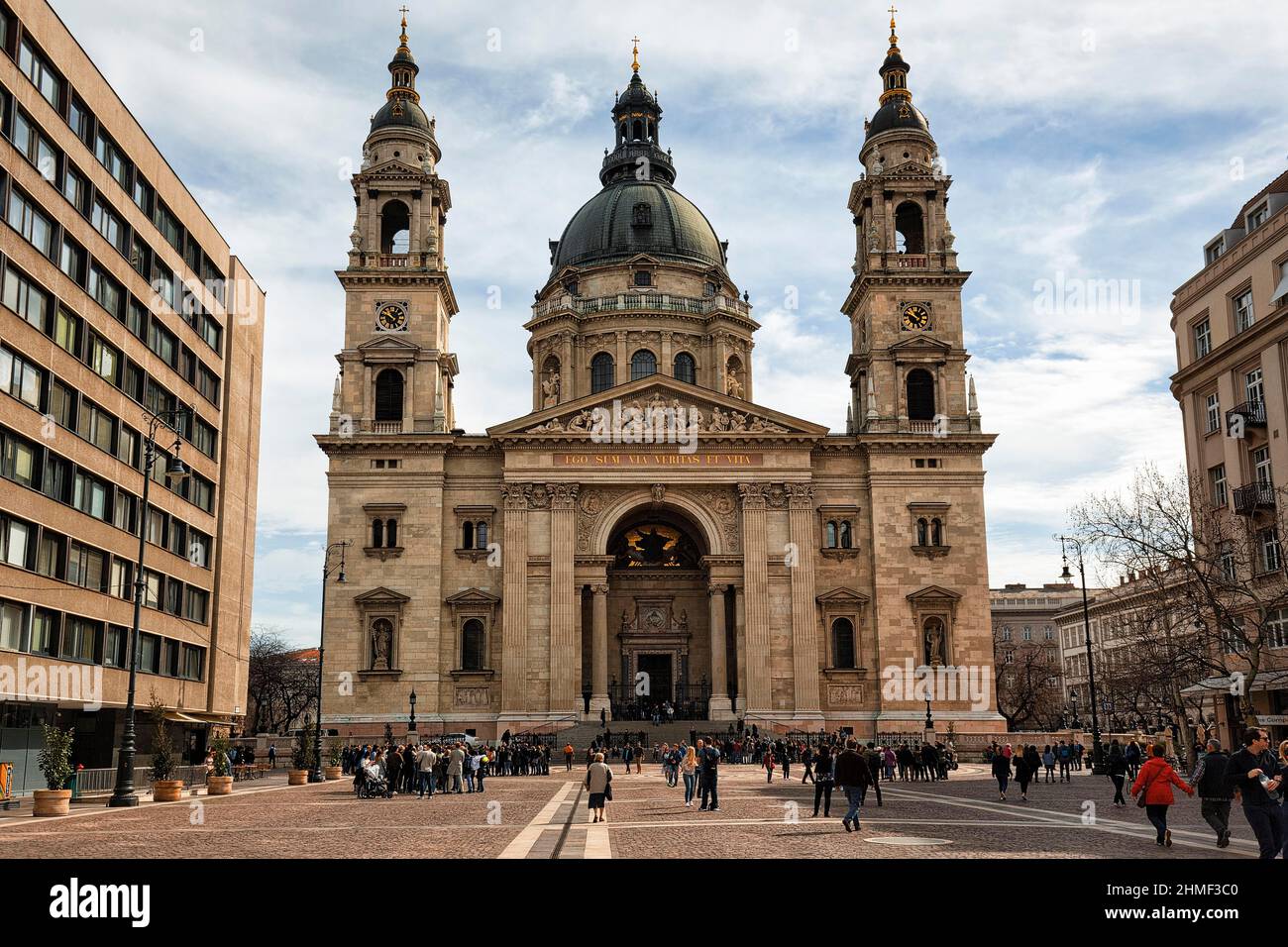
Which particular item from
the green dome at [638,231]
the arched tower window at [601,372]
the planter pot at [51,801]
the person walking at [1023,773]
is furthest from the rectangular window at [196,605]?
the green dome at [638,231]

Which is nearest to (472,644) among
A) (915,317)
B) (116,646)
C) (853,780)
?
(116,646)

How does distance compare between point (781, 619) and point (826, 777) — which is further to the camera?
point (781, 619)

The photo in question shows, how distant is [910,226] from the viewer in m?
68.4

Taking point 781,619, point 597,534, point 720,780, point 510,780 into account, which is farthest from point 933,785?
point 597,534

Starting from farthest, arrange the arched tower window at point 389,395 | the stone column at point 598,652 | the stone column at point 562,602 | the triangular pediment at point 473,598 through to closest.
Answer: the arched tower window at point 389,395
the triangular pediment at point 473,598
the stone column at point 598,652
the stone column at point 562,602

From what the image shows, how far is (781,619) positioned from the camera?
60.3 m

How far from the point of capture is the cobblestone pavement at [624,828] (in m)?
16.8

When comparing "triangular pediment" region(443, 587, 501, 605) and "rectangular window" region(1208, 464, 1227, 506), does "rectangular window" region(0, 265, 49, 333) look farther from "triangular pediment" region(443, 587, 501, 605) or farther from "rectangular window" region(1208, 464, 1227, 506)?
"rectangular window" region(1208, 464, 1227, 506)

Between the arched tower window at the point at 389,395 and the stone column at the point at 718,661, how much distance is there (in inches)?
732

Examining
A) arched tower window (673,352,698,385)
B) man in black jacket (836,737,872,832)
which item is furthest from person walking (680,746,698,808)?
arched tower window (673,352,698,385)

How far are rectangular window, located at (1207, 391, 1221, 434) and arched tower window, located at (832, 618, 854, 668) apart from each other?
22.4 metres

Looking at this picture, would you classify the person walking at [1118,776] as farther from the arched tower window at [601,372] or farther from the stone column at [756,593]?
the arched tower window at [601,372]
